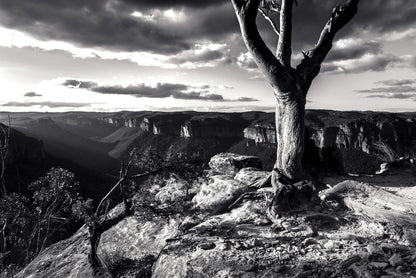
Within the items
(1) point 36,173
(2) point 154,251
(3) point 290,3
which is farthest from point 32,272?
(1) point 36,173

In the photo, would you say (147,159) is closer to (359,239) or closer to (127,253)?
(127,253)

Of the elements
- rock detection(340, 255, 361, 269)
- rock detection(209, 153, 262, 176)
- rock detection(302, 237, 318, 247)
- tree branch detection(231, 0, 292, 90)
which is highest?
tree branch detection(231, 0, 292, 90)

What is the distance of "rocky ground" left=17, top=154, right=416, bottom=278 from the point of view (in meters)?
5.92

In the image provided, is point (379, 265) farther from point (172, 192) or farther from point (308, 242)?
point (172, 192)

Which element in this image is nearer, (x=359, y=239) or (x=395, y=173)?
(x=359, y=239)

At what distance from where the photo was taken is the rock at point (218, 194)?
10305 mm

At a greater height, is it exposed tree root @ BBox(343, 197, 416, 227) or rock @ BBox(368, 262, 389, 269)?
exposed tree root @ BBox(343, 197, 416, 227)

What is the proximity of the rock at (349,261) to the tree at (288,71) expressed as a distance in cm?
333

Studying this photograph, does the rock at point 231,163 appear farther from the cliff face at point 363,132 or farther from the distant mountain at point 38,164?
the cliff face at point 363,132

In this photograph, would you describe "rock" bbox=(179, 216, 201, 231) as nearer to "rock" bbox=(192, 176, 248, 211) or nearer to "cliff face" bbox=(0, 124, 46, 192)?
"rock" bbox=(192, 176, 248, 211)

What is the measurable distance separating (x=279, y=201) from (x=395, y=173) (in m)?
7.71

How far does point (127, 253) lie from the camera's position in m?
9.67

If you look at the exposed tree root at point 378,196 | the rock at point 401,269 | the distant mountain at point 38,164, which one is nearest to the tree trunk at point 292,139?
the exposed tree root at point 378,196

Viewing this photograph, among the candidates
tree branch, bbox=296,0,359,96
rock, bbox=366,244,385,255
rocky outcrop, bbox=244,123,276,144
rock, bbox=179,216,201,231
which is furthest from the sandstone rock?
rocky outcrop, bbox=244,123,276,144
